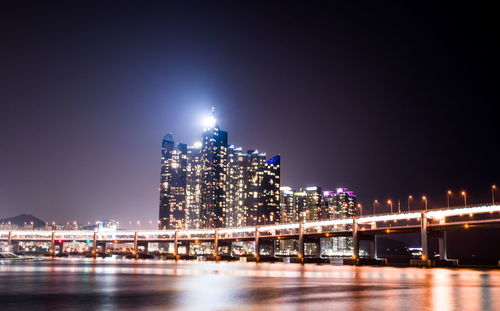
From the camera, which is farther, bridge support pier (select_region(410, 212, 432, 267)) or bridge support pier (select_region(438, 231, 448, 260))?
bridge support pier (select_region(438, 231, 448, 260))

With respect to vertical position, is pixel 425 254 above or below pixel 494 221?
below

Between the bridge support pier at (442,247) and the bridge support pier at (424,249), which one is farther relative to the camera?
the bridge support pier at (442,247)

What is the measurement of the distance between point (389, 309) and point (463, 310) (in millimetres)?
3525

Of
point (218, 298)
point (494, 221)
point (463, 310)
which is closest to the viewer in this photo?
point (463, 310)

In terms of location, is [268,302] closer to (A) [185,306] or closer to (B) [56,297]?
(A) [185,306]

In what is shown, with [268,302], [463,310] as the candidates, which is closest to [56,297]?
[268,302]

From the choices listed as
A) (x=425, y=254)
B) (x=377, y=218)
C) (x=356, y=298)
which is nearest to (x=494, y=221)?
(x=425, y=254)

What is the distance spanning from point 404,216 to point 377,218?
12693mm

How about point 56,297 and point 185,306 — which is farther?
point 56,297

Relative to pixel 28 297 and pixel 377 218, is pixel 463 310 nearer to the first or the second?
pixel 28 297

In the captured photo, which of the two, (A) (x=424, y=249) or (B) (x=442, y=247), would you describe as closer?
(A) (x=424, y=249)

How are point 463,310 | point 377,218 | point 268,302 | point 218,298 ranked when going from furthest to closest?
point 377,218, point 218,298, point 268,302, point 463,310

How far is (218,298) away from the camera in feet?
93.7

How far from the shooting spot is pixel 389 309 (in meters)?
23.3
